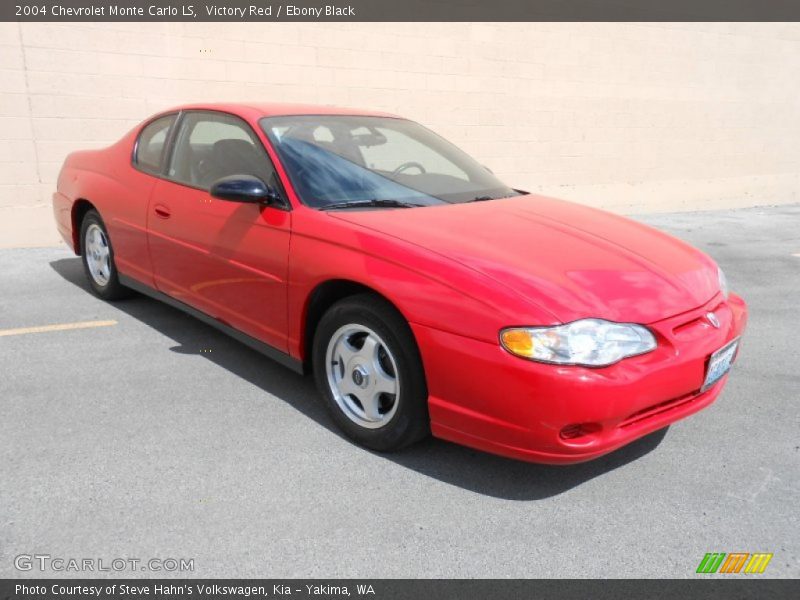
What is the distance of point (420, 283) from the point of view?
275 centimetres

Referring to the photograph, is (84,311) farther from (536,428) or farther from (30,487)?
(536,428)

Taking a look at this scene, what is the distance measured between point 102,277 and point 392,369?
3.13 metres

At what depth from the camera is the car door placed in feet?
11.3

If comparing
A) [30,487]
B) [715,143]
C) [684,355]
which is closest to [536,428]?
[684,355]

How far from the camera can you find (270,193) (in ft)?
11.2

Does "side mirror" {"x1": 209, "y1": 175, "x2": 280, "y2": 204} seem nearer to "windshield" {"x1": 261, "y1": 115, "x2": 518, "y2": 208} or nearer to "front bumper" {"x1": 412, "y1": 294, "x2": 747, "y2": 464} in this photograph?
"windshield" {"x1": 261, "y1": 115, "x2": 518, "y2": 208}

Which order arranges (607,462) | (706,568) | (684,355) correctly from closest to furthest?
(706,568)
(684,355)
(607,462)

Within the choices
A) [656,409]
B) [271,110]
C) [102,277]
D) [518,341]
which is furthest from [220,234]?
[656,409]

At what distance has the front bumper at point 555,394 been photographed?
2.50 metres

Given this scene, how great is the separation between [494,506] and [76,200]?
400cm

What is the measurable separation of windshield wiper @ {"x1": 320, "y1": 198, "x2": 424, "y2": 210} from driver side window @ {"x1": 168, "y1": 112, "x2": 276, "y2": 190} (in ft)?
1.33

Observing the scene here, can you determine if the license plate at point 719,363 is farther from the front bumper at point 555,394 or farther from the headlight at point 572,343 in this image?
the headlight at point 572,343

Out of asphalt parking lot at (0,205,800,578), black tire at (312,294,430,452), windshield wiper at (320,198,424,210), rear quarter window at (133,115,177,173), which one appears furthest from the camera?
rear quarter window at (133,115,177,173)
